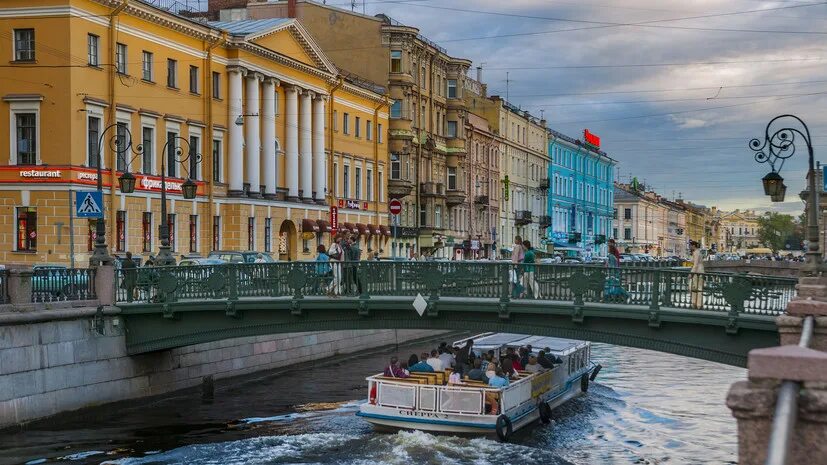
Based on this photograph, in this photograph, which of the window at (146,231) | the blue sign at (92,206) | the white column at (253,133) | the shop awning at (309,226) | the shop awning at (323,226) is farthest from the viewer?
the shop awning at (323,226)

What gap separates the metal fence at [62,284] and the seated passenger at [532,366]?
35.7 ft

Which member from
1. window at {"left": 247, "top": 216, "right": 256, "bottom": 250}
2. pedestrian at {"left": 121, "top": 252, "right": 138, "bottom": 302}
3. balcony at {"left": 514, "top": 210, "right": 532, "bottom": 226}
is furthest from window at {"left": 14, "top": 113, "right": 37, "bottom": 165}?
balcony at {"left": 514, "top": 210, "right": 532, "bottom": 226}

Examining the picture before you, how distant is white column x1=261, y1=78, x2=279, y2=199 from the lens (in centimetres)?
5484

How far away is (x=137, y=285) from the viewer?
27.0m

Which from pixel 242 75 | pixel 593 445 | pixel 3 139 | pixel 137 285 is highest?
pixel 242 75

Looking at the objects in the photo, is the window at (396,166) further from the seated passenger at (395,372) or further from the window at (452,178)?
the seated passenger at (395,372)

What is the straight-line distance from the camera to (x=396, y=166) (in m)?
73.1

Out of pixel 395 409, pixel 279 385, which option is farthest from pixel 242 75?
pixel 395 409

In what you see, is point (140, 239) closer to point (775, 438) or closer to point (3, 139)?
point (3, 139)

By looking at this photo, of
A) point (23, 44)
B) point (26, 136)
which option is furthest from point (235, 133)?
point (23, 44)

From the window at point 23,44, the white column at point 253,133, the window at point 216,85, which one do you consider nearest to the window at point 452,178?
the white column at point 253,133

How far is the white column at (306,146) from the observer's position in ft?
196

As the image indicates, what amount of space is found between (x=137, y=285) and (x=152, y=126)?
18881 mm

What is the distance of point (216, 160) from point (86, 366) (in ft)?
85.8
